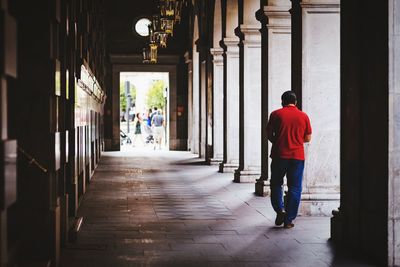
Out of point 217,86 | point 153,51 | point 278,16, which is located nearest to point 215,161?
point 217,86

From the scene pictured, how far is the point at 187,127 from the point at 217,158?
1189 cm

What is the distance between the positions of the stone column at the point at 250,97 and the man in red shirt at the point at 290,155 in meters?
6.23

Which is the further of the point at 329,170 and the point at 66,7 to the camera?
the point at 329,170

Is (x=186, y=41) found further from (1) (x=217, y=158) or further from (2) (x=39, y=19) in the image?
(2) (x=39, y=19)

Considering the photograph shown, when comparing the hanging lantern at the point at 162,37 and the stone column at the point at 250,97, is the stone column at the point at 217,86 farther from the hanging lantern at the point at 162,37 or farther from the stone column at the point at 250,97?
the stone column at the point at 250,97

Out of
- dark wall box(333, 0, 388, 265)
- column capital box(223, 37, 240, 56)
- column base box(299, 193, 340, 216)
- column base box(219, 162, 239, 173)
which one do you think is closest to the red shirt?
dark wall box(333, 0, 388, 265)

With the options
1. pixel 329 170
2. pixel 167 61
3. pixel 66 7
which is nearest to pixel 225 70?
pixel 329 170

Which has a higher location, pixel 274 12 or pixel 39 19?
pixel 274 12

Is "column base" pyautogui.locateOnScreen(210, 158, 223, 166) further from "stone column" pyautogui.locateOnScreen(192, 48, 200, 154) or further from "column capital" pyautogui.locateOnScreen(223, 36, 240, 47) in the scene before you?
"stone column" pyautogui.locateOnScreen(192, 48, 200, 154)

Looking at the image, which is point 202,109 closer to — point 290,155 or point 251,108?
point 251,108

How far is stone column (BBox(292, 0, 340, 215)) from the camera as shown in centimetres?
1068

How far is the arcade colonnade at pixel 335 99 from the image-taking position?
7.30 meters

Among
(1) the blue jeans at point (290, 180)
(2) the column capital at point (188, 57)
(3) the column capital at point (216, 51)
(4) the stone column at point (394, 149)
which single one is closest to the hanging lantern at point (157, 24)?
(3) the column capital at point (216, 51)

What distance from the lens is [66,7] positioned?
892cm
